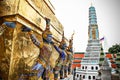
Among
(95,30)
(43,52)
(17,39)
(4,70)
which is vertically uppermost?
(95,30)

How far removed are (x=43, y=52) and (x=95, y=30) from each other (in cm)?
2438

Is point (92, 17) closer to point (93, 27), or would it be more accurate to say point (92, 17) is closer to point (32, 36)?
point (93, 27)

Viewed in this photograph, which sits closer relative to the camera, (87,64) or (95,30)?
(87,64)

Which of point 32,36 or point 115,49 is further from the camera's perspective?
point 115,49

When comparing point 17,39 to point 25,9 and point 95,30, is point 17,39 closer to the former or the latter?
point 25,9

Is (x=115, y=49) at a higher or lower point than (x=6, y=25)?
higher

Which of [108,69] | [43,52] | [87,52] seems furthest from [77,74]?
[43,52]

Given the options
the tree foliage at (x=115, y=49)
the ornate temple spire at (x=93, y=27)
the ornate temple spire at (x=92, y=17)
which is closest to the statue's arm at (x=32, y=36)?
the tree foliage at (x=115, y=49)

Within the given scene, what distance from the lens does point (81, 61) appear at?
24234mm

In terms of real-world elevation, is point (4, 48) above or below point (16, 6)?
below

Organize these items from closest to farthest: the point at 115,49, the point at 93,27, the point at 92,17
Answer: the point at 115,49, the point at 93,27, the point at 92,17

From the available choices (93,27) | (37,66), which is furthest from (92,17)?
(37,66)

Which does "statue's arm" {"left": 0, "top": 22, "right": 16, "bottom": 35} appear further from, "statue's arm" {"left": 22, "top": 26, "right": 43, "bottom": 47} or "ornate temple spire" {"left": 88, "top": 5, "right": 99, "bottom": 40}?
"ornate temple spire" {"left": 88, "top": 5, "right": 99, "bottom": 40}

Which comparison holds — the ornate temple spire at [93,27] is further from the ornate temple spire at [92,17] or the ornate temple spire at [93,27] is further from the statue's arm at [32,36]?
the statue's arm at [32,36]
